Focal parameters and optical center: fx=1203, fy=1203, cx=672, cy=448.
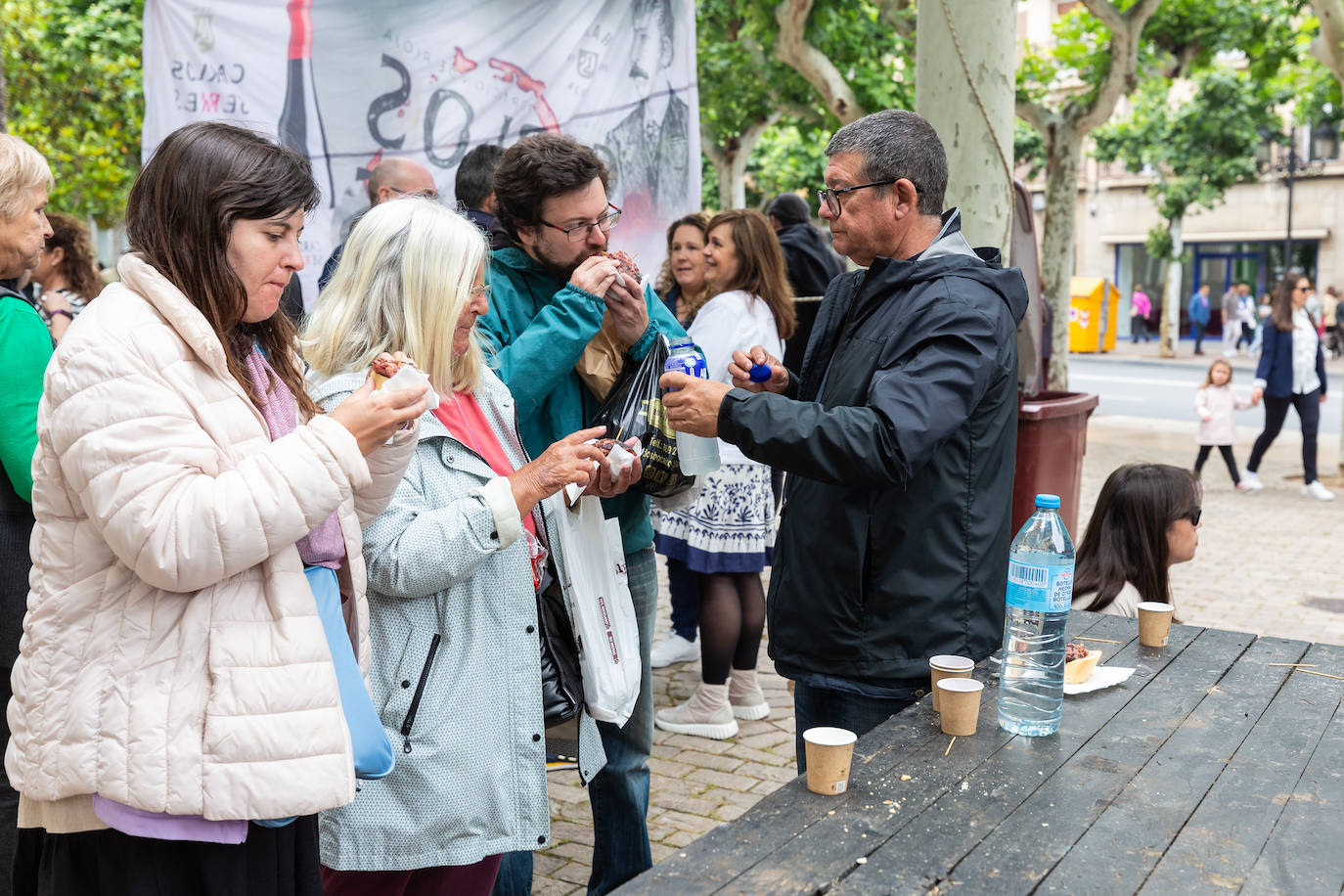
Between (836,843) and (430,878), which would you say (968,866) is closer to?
(836,843)

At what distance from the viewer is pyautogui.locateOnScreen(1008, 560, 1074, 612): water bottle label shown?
2371 mm

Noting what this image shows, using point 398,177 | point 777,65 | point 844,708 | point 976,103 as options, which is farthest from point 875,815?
point 777,65

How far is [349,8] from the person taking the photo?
5195 mm

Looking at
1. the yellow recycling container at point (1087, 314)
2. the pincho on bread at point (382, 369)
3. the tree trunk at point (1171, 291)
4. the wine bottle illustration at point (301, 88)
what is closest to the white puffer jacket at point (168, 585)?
the pincho on bread at point (382, 369)

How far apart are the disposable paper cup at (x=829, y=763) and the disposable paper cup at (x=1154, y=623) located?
4.21 feet

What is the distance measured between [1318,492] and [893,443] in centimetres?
973

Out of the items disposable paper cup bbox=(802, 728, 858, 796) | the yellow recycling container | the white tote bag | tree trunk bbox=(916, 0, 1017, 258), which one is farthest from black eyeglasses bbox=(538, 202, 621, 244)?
the yellow recycling container

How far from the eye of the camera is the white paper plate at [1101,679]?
263cm

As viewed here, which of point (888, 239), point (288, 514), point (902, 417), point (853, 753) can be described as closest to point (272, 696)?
point (288, 514)

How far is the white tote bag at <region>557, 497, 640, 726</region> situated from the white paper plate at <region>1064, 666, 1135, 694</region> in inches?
39.5

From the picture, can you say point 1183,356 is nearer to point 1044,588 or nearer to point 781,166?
point 781,166

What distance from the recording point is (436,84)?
541cm

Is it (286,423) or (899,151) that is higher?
(899,151)

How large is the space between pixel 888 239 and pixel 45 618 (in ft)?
6.11
